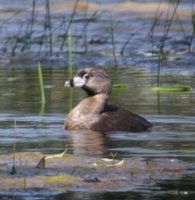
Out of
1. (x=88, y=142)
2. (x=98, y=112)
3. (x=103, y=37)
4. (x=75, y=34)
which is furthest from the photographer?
(x=103, y=37)

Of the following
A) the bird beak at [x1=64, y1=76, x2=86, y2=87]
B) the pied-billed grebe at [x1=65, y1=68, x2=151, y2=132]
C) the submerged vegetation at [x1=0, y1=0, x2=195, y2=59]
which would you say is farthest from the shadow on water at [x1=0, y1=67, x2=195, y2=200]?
the submerged vegetation at [x1=0, y1=0, x2=195, y2=59]

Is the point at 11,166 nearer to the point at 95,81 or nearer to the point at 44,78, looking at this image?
the point at 95,81

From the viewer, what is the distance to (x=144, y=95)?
1296 cm

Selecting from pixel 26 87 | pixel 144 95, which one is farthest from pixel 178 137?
pixel 26 87

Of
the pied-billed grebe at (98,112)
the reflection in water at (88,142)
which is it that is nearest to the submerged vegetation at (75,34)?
the pied-billed grebe at (98,112)

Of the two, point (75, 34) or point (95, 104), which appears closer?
point (95, 104)

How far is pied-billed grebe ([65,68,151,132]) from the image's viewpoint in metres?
11.1

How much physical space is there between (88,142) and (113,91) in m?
3.43

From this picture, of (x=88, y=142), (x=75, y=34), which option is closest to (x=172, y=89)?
(x=88, y=142)

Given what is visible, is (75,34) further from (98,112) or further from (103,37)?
(98,112)

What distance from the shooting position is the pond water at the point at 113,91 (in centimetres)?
871

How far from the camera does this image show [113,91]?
13609mm

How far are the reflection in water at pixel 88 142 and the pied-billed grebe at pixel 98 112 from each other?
150 mm

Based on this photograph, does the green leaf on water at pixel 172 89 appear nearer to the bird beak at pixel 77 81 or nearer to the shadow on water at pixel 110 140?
the shadow on water at pixel 110 140
